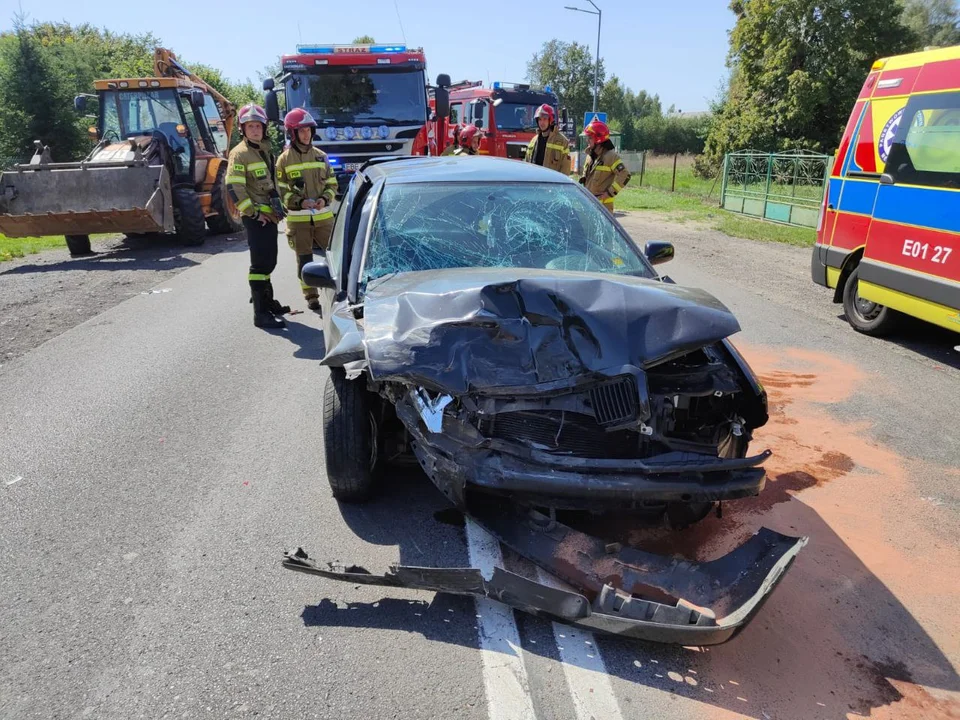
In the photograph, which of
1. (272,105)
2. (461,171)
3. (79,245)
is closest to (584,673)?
(461,171)

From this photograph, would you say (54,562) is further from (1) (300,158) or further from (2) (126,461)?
(1) (300,158)

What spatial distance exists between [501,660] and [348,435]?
52.5 inches

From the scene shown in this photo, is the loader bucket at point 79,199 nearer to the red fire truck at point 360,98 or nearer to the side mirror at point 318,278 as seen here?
the red fire truck at point 360,98

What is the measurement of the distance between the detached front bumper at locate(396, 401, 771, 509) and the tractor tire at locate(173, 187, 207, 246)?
35.8 feet

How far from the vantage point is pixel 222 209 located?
45.3 feet

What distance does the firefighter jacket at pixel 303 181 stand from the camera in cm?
674

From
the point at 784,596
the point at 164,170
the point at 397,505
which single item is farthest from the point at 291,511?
the point at 164,170

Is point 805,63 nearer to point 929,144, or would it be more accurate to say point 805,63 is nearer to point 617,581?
point 929,144

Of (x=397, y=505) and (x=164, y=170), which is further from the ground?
(x=164, y=170)

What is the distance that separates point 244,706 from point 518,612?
3.62ft

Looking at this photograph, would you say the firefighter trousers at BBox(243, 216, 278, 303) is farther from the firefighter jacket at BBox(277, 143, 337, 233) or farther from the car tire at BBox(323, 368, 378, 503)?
the car tire at BBox(323, 368, 378, 503)

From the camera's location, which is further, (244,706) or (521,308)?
(521,308)

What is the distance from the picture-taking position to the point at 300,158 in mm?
6773

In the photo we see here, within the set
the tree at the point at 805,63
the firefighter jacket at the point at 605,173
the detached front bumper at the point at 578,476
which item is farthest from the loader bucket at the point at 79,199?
the tree at the point at 805,63
